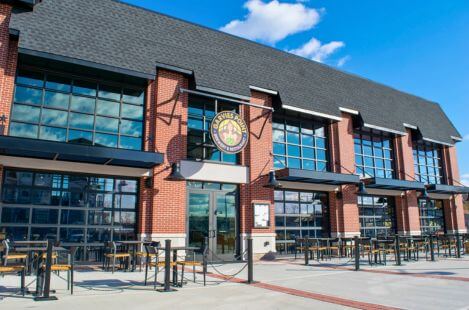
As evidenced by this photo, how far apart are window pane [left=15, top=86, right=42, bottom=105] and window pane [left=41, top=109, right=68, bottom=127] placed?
41 centimetres

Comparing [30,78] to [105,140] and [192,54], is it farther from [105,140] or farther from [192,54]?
[192,54]

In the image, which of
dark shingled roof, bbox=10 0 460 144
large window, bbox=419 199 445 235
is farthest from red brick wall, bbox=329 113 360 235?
large window, bbox=419 199 445 235

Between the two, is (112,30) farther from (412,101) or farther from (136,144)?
(412,101)

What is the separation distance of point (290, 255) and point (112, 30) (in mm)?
11615

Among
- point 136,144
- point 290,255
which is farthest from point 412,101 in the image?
point 136,144

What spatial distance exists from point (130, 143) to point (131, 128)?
0.58m

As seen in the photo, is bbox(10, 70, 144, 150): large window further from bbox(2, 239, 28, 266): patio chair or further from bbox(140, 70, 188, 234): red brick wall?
bbox(2, 239, 28, 266): patio chair

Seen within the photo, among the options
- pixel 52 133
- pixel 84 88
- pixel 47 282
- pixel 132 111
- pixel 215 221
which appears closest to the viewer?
pixel 47 282

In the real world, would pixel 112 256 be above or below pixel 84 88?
below

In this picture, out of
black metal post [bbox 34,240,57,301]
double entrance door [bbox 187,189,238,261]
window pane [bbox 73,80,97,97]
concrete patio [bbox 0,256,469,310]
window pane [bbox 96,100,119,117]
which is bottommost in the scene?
concrete patio [bbox 0,256,469,310]

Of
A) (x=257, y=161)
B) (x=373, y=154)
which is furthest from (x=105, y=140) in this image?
(x=373, y=154)

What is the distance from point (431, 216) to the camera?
2355 cm

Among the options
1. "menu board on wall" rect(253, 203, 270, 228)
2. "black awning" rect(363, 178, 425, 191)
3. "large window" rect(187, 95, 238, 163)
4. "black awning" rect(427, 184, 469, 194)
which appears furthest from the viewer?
"black awning" rect(427, 184, 469, 194)

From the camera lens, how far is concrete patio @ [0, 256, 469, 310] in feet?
23.6
